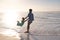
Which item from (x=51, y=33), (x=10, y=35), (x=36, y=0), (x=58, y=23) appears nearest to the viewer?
(x=10, y=35)

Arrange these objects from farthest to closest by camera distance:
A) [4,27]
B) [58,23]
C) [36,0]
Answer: [36,0] → [58,23] → [4,27]

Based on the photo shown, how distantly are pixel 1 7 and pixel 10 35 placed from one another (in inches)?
545

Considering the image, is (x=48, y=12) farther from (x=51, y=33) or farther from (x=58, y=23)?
(x=51, y=33)

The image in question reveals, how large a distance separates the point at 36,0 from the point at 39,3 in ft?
8.80

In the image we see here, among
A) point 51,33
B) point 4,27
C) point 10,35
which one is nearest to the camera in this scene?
point 10,35

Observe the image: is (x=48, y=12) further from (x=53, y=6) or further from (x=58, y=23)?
(x=58, y=23)

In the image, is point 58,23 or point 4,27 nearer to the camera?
point 4,27

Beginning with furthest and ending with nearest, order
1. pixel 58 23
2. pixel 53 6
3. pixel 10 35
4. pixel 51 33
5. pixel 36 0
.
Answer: pixel 36 0
pixel 53 6
pixel 58 23
pixel 51 33
pixel 10 35

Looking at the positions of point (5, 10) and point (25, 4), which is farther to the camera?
point (25, 4)

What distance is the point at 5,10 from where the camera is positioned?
1041 inches

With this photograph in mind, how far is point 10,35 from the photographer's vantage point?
14297 mm

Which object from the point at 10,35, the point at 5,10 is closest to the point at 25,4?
the point at 5,10

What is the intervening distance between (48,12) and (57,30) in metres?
10.4

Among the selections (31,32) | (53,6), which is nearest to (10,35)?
(31,32)
